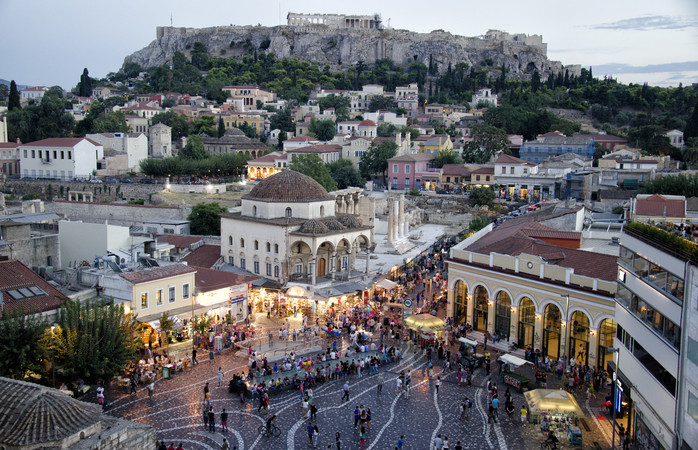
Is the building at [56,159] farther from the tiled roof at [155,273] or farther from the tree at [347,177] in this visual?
the tiled roof at [155,273]

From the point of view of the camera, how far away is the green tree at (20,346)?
20.5 metres

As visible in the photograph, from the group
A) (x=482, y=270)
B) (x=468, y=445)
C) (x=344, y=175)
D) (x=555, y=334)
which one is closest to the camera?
(x=468, y=445)

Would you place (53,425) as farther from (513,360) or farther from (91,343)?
(513,360)

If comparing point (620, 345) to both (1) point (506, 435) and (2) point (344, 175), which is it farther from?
(2) point (344, 175)

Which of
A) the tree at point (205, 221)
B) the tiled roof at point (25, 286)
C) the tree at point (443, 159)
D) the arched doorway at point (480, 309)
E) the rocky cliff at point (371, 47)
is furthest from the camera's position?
the rocky cliff at point (371, 47)

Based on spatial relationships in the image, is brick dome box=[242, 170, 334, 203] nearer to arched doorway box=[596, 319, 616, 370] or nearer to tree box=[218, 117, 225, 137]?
arched doorway box=[596, 319, 616, 370]

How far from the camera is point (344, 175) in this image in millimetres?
74562

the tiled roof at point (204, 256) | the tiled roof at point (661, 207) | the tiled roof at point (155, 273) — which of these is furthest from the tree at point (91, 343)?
the tiled roof at point (661, 207)

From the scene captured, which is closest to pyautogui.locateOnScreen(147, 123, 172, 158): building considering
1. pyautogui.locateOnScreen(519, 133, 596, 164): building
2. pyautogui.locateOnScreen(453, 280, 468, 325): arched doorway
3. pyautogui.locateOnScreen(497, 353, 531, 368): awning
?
pyautogui.locateOnScreen(519, 133, 596, 164): building

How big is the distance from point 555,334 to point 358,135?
6998 cm

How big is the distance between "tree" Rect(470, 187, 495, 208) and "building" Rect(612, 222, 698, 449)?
4550 centimetres

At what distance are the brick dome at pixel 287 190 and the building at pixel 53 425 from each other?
24.9 meters

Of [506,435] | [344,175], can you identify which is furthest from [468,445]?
[344,175]

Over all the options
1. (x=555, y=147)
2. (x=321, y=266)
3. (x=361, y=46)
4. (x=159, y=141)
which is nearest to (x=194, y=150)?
(x=159, y=141)
